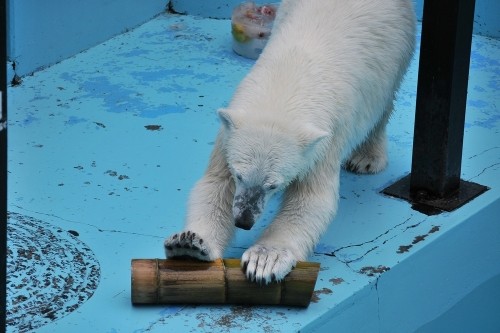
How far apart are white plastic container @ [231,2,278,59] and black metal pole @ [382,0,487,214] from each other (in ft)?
4.93

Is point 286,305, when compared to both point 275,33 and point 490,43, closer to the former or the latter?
point 275,33

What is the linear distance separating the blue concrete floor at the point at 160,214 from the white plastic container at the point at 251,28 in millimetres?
140

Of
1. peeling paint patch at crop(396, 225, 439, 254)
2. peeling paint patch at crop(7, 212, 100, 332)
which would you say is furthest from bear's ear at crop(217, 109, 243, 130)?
peeling paint patch at crop(396, 225, 439, 254)

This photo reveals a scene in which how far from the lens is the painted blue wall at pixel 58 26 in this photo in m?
4.73

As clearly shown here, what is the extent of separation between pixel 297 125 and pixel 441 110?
0.82 m

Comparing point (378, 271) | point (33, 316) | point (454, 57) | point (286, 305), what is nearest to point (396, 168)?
point (454, 57)

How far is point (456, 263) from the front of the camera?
3.67 metres

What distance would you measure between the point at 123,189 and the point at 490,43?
2.62 metres

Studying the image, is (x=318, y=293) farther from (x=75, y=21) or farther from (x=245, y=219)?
(x=75, y=21)

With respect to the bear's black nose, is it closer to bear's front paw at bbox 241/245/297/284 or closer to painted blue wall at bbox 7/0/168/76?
bear's front paw at bbox 241/245/297/284

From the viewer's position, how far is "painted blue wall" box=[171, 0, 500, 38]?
5594 millimetres

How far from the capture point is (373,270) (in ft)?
10.7
